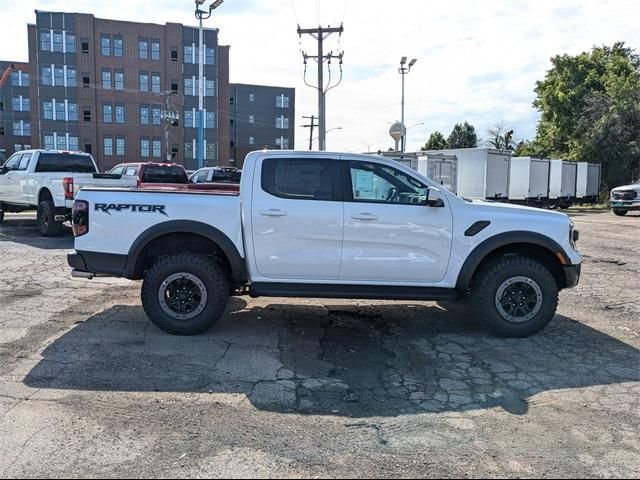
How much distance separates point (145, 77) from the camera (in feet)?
213

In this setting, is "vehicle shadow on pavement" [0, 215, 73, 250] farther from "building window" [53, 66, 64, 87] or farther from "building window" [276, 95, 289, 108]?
"building window" [276, 95, 289, 108]

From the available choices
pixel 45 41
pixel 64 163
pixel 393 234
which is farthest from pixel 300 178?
pixel 45 41

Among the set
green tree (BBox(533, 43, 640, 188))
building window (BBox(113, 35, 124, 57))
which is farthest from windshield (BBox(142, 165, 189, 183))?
building window (BBox(113, 35, 124, 57))

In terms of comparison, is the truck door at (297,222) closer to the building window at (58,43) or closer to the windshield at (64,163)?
the windshield at (64,163)

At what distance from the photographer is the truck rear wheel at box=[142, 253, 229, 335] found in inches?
229

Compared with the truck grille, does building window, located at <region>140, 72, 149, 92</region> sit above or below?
above

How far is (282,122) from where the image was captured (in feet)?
286

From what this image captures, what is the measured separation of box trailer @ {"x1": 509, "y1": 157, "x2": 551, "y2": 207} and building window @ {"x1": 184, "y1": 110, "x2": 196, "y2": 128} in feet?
154

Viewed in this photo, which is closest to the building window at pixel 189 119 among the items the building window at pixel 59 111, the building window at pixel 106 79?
the building window at pixel 106 79

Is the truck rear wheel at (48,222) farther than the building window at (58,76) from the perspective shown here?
No

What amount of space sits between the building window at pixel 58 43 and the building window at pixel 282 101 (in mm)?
32954

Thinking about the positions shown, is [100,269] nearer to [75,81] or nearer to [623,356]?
[623,356]

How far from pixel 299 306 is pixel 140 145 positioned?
6344 centimetres

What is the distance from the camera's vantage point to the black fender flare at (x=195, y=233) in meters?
5.78
